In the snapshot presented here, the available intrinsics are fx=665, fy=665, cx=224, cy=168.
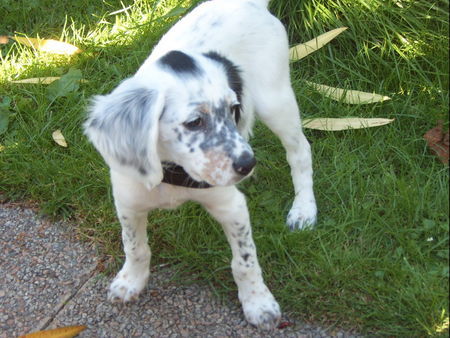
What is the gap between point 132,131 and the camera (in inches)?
86.7

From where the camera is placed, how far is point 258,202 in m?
3.21

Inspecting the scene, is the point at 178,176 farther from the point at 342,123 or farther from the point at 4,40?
the point at 4,40

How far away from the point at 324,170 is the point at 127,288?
1175 millimetres

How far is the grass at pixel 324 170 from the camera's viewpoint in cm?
274

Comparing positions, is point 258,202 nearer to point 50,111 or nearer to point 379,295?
point 379,295

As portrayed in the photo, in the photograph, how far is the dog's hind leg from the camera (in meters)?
2.94

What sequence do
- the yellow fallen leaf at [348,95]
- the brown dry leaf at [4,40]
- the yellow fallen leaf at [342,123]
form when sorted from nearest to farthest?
1. the yellow fallen leaf at [342,123]
2. the yellow fallen leaf at [348,95]
3. the brown dry leaf at [4,40]

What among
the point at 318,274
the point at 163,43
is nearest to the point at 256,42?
the point at 163,43

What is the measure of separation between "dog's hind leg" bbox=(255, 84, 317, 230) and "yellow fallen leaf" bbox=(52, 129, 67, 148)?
120 centimetres

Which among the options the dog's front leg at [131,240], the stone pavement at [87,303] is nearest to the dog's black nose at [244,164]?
the dog's front leg at [131,240]

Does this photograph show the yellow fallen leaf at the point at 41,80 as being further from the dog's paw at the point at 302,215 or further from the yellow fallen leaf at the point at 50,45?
the dog's paw at the point at 302,215

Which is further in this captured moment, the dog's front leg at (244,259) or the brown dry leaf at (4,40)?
the brown dry leaf at (4,40)

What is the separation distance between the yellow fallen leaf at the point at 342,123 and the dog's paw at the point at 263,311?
1143 mm

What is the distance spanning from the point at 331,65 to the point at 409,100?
1.75 feet
